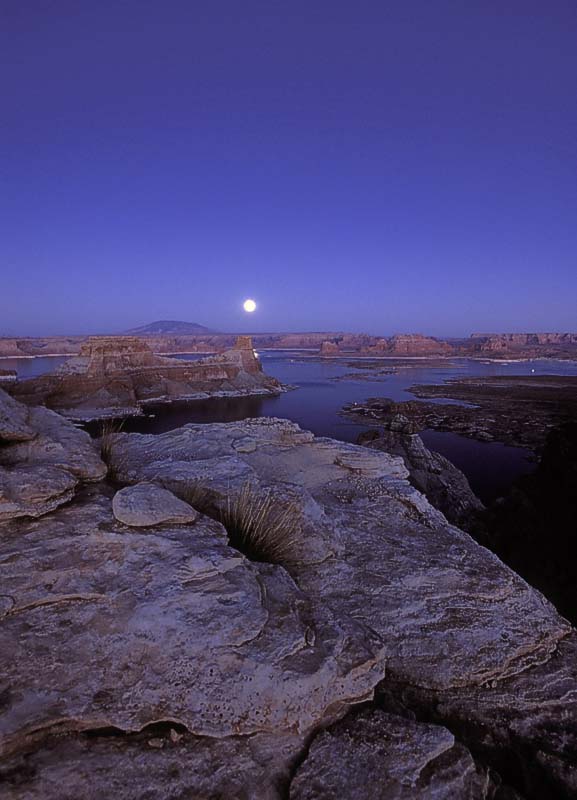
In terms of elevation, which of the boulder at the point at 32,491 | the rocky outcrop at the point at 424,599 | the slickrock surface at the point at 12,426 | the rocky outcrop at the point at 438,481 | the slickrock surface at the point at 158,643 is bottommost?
the rocky outcrop at the point at 438,481

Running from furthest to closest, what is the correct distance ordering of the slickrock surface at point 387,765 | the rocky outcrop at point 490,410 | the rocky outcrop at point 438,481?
the rocky outcrop at point 490,410, the rocky outcrop at point 438,481, the slickrock surface at point 387,765

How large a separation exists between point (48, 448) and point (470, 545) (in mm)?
3869

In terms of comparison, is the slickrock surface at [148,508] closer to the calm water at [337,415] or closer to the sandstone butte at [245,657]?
the sandstone butte at [245,657]

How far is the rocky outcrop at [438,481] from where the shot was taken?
12577 millimetres

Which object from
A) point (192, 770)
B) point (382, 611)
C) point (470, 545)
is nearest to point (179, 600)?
point (192, 770)

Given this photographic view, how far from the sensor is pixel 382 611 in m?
2.87

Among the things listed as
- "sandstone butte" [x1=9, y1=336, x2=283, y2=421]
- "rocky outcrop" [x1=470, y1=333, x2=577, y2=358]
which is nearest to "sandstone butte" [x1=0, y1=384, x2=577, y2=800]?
"sandstone butte" [x1=9, y1=336, x2=283, y2=421]

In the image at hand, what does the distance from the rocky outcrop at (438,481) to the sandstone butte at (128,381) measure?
2821cm

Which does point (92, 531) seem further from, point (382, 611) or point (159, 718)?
point (382, 611)

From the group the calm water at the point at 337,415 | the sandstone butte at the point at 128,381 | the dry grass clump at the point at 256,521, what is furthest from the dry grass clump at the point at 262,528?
the sandstone butte at the point at 128,381

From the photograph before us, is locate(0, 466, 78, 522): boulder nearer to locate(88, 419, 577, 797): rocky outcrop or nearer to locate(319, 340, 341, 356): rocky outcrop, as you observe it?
locate(88, 419, 577, 797): rocky outcrop

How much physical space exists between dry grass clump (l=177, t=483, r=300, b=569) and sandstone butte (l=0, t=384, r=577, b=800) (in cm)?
3

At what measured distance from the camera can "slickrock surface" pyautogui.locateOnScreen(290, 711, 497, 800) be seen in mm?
1660

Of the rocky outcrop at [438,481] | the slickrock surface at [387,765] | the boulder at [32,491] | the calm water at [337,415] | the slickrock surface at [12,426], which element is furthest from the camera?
the calm water at [337,415]
